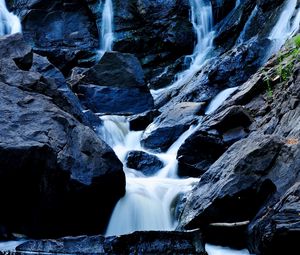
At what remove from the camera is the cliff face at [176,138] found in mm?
5918

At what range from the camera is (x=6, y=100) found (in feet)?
25.3

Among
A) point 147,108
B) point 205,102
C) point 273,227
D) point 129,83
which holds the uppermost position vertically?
point 129,83

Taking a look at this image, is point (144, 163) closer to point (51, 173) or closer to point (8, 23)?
point (51, 173)

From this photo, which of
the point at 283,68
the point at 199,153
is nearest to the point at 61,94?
the point at 199,153

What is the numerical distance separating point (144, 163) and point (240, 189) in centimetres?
463

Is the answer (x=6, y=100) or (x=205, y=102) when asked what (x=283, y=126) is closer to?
(x=6, y=100)

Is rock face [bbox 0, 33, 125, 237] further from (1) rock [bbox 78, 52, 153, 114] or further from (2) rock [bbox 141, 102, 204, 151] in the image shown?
(1) rock [bbox 78, 52, 153, 114]

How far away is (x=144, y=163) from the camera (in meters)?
10.4

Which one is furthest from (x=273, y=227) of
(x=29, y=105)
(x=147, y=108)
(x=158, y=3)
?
(x=158, y=3)

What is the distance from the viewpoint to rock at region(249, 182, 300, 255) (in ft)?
14.7

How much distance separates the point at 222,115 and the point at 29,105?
3.76 m

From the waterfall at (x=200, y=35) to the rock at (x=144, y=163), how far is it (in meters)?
8.61

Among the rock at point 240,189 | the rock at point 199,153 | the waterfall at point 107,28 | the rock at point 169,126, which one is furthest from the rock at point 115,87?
the rock at point 240,189

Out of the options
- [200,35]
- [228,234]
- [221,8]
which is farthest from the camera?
[221,8]
